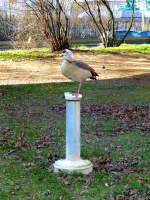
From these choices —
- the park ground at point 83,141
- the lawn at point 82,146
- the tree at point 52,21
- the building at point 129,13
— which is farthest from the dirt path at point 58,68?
the building at point 129,13

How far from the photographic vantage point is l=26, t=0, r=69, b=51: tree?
899 inches

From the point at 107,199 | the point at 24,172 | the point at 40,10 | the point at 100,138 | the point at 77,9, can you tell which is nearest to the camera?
the point at 107,199

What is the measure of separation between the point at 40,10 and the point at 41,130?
14.5 metres

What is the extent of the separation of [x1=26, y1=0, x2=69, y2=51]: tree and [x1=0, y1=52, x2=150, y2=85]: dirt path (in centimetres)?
163

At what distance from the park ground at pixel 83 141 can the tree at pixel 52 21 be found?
6.65 m

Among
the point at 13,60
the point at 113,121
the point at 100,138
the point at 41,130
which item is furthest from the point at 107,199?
the point at 13,60

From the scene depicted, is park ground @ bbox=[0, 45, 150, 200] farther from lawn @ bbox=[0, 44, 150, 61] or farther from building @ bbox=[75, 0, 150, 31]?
building @ bbox=[75, 0, 150, 31]

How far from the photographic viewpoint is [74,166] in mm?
6332

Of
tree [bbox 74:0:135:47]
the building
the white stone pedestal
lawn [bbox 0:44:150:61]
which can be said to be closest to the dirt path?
lawn [bbox 0:44:150:61]

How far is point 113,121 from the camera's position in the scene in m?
9.89

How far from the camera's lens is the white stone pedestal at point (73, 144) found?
632 cm

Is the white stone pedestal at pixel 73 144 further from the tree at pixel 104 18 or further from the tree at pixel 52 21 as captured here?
the tree at pixel 104 18

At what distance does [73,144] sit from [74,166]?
0.82 ft

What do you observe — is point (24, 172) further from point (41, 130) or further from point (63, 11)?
point (63, 11)
